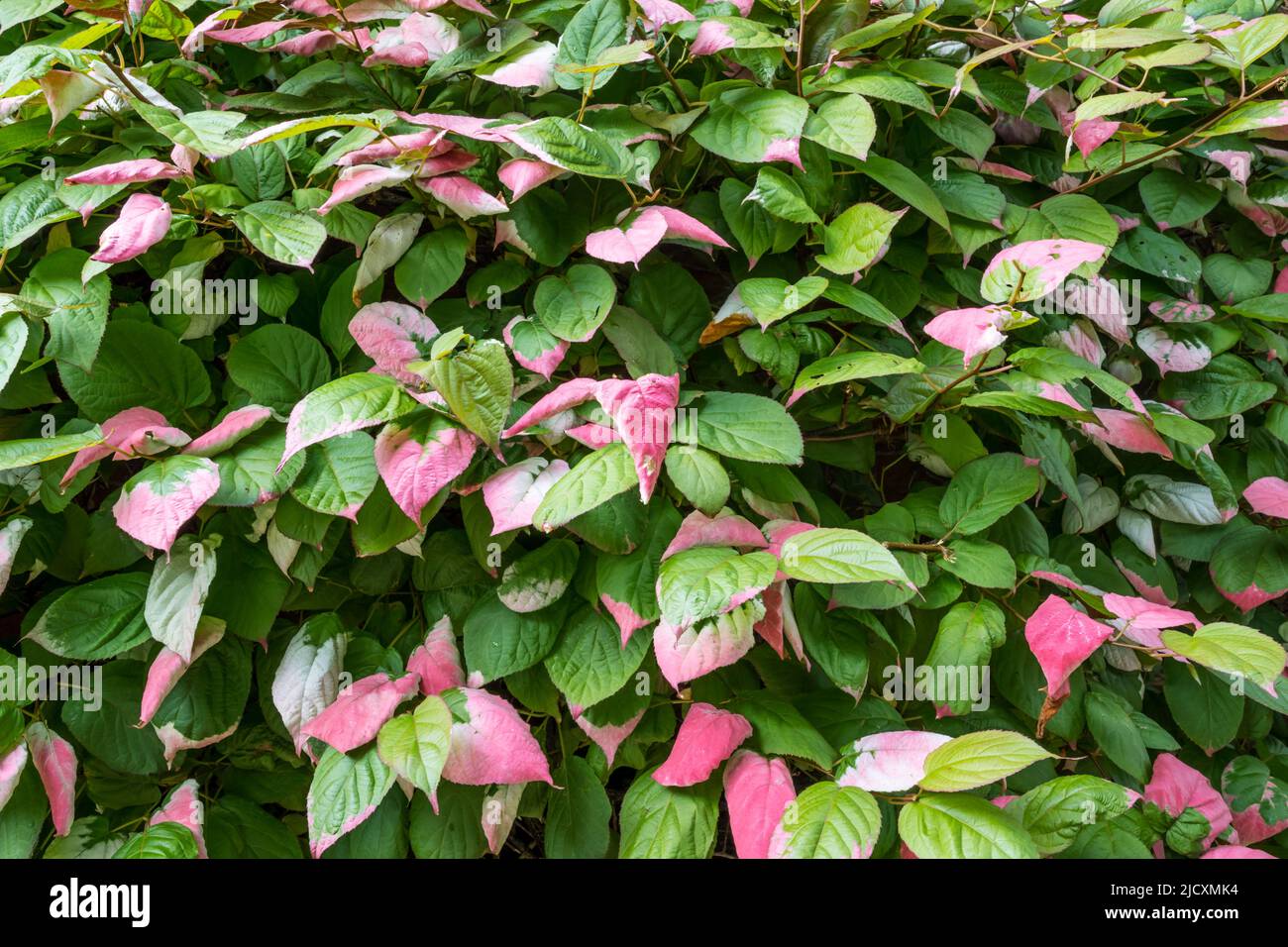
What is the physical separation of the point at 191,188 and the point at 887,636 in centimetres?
93

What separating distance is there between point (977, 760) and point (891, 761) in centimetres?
11

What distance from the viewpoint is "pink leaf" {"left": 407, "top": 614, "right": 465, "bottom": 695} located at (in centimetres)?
102

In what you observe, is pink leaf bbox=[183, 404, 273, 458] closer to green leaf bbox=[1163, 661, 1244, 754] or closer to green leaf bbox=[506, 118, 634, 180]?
green leaf bbox=[506, 118, 634, 180]

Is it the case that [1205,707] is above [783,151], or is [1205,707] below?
below

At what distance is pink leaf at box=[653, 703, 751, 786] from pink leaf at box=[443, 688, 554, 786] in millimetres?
133

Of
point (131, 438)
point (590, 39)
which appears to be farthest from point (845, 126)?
point (131, 438)

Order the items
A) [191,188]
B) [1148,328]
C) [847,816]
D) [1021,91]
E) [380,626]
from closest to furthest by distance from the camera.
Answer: [847,816]
[191,188]
[380,626]
[1021,91]
[1148,328]

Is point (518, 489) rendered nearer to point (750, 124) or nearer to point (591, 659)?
point (591, 659)

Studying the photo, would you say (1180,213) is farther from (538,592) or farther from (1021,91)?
(538,592)

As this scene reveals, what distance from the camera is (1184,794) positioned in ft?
3.97

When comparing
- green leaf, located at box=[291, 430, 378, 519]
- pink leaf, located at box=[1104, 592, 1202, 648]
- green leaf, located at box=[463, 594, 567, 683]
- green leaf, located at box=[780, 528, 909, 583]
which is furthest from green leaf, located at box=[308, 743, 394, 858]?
pink leaf, located at box=[1104, 592, 1202, 648]

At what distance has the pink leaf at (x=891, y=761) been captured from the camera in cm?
93
